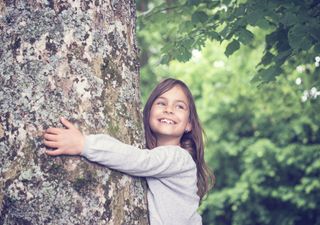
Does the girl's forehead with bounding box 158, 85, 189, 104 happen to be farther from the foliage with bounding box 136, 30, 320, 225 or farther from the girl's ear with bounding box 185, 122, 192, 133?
the foliage with bounding box 136, 30, 320, 225

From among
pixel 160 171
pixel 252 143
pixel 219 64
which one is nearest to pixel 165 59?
pixel 160 171

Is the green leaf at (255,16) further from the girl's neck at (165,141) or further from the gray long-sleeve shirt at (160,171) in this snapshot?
the gray long-sleeve shirt at (160,171)

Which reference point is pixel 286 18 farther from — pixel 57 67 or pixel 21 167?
pixel 21 167

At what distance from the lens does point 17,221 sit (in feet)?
7.38

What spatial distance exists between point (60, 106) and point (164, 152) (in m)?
0.77

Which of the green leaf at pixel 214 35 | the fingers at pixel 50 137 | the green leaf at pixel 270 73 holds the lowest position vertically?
the fingers at pixel 50 137

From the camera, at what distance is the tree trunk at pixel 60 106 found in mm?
2277

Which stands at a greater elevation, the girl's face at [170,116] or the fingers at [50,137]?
the girl's face at [170,116]

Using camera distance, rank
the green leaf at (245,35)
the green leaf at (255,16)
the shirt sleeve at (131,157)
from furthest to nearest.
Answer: the green leaf at (245,35) → the green leaf at (255,16) → the shirt sleeve at (131,157)

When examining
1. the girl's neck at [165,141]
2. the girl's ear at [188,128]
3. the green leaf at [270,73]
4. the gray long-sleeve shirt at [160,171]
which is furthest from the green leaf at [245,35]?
the gray long-sleeve shirt at [160,171]

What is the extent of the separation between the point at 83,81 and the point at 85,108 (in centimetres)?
13

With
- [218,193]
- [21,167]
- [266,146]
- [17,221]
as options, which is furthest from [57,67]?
[218,193]

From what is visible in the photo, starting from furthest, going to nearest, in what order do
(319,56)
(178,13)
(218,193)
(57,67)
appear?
(218,193) → (178,13) → (319,56) → (57,67)

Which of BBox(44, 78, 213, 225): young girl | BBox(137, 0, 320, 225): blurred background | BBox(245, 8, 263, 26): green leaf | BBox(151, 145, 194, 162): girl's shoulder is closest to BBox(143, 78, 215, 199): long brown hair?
BBox(44, 78, 213, 225): young girl
